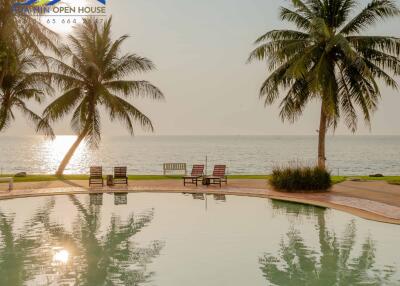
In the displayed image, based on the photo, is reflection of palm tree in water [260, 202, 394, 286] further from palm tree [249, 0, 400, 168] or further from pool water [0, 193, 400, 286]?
palm tree [249, 0, 400, 168]

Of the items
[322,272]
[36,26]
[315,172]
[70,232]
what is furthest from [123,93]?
[322,272]

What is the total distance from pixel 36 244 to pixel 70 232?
136 centimetres

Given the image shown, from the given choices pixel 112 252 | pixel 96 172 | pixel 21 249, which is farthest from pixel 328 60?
pixel 21 249

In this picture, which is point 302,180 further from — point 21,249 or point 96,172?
point 21,249

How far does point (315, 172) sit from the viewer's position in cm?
1875

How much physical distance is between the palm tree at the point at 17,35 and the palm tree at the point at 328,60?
9768mm

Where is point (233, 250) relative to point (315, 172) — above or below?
below

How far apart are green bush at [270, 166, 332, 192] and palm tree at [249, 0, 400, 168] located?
160 centimetres

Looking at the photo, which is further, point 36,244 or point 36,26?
point 36,26

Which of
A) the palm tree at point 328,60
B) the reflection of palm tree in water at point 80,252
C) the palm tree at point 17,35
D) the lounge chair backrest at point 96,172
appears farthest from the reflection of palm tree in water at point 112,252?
the palm tree at point 328,60

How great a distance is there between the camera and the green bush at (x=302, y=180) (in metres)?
18.5

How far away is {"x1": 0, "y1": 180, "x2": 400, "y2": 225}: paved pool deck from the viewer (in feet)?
44.8

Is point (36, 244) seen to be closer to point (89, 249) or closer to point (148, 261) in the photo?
point (89, 249)
